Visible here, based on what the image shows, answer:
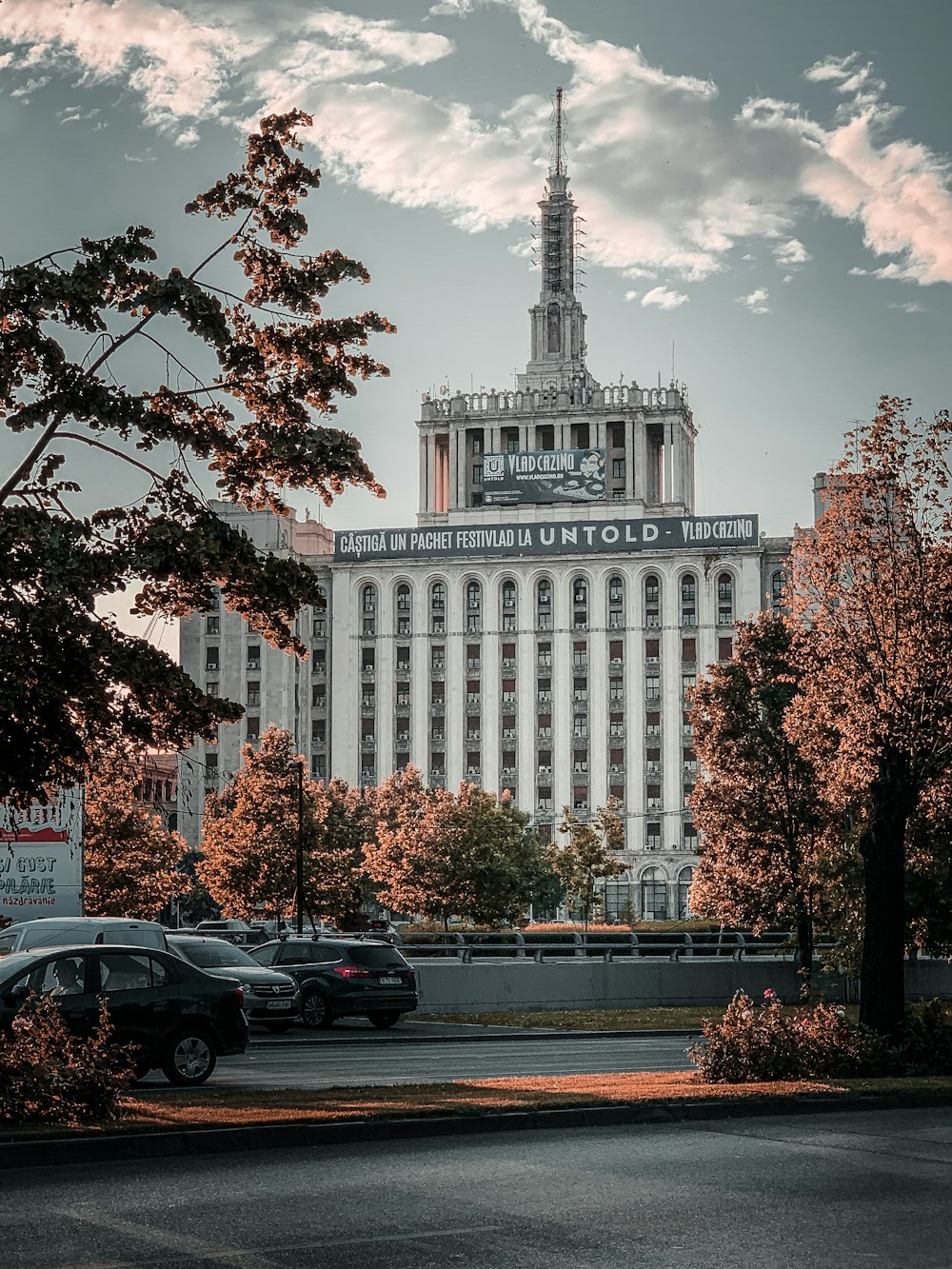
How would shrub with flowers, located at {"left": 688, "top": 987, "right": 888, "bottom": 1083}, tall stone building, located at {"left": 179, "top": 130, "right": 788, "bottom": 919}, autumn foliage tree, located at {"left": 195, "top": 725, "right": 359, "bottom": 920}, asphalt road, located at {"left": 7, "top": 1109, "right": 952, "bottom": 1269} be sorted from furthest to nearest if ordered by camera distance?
tall stone building, located at {"left": 179, "top": 130, "right": 788, "bottom": 919}, autumn foliage tree, located at {"left": 195, "top": 725, "right": 359, "bottom": 920}, shrub with flowers, located at {"left": 688, "top": 987, "right": 888, "bottom": 1083}, asphalt road, located at {"left": 7, "top": 1109, "right": 952, "bottom": 1269}

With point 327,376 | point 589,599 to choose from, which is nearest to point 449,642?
point 589,599

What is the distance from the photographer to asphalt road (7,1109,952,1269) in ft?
28.1

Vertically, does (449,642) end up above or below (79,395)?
above

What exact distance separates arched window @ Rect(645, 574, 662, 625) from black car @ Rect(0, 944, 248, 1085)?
357 ft

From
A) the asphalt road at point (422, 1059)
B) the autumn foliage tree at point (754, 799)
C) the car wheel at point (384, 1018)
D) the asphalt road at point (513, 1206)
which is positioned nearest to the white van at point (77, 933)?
the asphalt road at point (422, 1059)

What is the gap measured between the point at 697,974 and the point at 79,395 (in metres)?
29.1

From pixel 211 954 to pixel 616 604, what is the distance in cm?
9995

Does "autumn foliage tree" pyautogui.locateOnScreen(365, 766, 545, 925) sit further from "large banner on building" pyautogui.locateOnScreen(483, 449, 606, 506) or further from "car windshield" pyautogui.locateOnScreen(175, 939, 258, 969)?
"large banner on building" pyautogui.locateOnScreen(483, 449, 606, 506)

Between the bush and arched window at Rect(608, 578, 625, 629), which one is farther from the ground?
arched window at Rect(608, 578, 625, 629)

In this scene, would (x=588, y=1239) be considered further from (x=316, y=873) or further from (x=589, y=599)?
(x=589, y=599)

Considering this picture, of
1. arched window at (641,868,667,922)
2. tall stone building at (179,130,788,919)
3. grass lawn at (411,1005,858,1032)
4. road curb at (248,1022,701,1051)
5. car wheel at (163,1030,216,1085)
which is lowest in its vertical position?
arched window at (641,868,667,922)

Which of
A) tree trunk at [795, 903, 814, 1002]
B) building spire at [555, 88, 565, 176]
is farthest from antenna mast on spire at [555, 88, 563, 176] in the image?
tree trunk at [795, 903, 814, 1002]

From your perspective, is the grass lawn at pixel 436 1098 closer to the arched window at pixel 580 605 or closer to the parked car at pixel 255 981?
the parked car at pixel 255 981

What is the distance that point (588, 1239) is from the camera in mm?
8992
